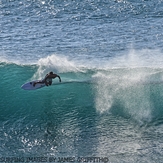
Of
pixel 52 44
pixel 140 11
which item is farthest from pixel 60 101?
pixel 140 11

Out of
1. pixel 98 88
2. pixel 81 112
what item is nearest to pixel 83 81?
pixel 98 88

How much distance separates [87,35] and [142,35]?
23.5 feet

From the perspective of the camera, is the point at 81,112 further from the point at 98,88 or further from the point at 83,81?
the point at 83,81

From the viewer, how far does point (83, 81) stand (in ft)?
129

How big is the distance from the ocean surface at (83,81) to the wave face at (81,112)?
7 cm

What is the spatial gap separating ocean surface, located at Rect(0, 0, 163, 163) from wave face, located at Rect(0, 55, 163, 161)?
0.07 meters

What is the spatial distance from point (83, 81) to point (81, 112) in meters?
5.30

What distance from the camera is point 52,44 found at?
168 ft

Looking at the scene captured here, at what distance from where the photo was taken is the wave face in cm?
3052

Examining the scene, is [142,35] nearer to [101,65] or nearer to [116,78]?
[101,65]

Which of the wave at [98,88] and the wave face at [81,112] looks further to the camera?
the wave at [98,88]

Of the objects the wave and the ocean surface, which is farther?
the wave

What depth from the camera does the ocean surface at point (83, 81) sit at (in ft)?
100

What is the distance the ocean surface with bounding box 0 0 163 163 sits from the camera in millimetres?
30578
